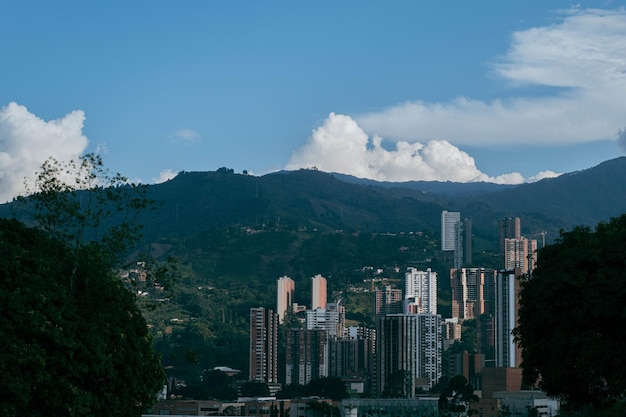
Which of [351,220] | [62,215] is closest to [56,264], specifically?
[62,215]

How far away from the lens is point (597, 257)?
15.4m

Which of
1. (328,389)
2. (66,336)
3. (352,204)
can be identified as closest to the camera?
(66,336)

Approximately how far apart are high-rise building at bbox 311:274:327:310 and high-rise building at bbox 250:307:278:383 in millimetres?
26279

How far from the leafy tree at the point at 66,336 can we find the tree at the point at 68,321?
0.01 m

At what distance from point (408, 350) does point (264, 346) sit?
36.4 ft

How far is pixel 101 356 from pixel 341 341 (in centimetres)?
6881

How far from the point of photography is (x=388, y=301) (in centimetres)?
10044

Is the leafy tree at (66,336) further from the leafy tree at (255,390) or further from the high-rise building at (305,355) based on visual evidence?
the high-rise building at (305,355)

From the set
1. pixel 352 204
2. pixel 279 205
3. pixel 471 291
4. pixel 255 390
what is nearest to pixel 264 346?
pixel 255 390

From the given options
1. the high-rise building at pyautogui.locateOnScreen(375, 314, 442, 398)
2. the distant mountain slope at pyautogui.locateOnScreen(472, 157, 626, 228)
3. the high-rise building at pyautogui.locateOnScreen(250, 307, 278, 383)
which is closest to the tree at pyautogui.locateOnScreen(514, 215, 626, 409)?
the high-rise building at pyautogui.locateOnScreen(375, 314, 442, 398)

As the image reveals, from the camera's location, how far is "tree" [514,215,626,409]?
1495cm

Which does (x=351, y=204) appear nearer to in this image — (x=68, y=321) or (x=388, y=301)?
(x=388, y=301)

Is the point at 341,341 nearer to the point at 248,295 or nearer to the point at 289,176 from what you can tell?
the point at 248,295

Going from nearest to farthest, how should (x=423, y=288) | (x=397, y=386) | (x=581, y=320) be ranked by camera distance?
(x=581, y=320) → (x=397, y=386) → (x=423, y=288)
